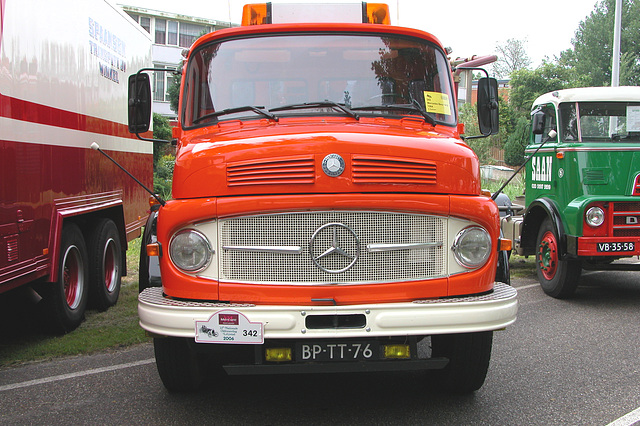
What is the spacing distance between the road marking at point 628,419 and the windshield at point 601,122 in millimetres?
4434

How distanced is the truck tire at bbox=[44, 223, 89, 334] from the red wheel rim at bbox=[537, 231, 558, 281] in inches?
210

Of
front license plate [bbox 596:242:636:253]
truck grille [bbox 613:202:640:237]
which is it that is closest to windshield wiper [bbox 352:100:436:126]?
front license plate [bbox 596:242:636:253]

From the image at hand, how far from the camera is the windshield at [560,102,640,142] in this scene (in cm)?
809

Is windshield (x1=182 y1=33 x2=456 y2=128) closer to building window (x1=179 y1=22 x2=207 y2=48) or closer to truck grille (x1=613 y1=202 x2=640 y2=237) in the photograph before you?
truck grille (x1=613 y1=202 x2=640 y2=237)

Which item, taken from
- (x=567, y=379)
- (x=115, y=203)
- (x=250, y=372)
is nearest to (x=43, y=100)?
(x=115, y=203)

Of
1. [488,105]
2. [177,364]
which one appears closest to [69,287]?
[177,364]

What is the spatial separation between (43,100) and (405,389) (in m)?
3.78

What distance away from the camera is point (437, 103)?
16.0ft

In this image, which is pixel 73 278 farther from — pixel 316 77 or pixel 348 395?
pixel 316 77

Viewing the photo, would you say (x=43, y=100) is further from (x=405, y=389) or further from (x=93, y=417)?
(x=405, y=389)

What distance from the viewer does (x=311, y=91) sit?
474 centimetres

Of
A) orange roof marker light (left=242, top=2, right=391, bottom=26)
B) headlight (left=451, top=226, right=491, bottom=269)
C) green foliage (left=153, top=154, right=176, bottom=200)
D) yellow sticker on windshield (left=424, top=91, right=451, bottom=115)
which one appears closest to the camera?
headlight (left=451, top=226, right=491, bottom=269)

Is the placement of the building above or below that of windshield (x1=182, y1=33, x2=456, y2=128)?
above

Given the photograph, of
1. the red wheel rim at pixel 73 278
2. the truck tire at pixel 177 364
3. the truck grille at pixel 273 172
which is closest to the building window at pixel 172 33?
the red wheel rim at pixel 73 278
